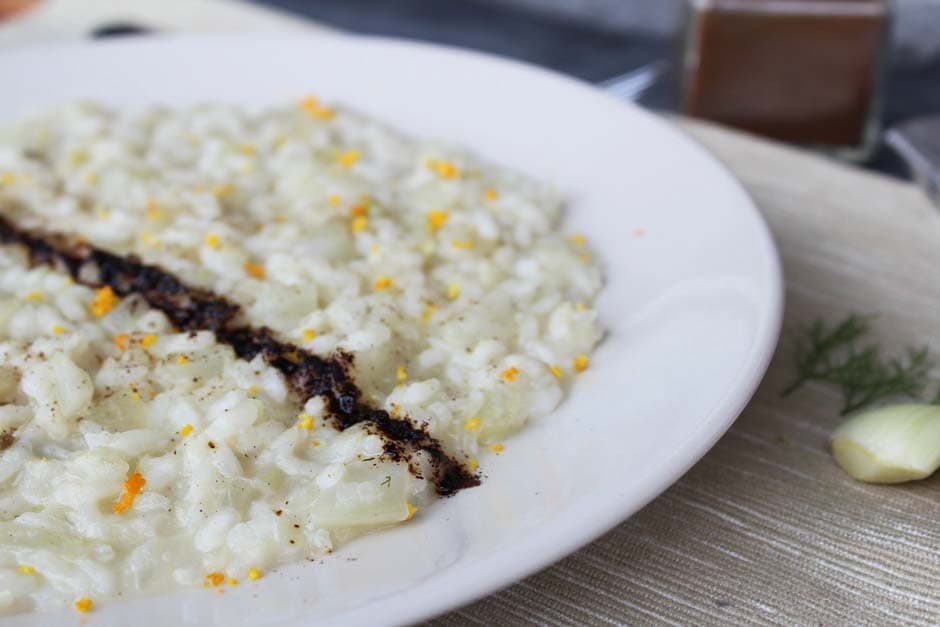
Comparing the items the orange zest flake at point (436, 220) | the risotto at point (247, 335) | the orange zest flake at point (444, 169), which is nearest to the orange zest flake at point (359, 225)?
the risotto at point (247, 335)

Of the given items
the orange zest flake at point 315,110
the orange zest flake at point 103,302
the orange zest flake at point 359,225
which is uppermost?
the orange zest flake at point 315,110

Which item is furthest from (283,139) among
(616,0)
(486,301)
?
(616,0)

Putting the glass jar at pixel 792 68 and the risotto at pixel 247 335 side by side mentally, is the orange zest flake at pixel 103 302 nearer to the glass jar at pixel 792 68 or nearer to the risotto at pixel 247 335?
the risotto at pixel 247 335

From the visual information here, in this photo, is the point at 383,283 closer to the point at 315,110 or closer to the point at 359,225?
the point at 359,225

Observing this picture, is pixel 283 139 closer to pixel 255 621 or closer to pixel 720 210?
pixel 720 210

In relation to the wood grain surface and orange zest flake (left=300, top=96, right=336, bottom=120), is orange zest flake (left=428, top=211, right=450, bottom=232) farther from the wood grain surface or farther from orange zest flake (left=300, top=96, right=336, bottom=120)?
the wood grain surface

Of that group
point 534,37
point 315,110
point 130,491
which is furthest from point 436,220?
point 534,37

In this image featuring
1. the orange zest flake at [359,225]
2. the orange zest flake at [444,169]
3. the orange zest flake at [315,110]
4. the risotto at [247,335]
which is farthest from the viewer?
the orange zest flake at [315,110]

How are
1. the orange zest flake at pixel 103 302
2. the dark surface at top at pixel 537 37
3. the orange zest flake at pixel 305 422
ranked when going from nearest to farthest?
the orange zest flake at pixel 305 422 < the orange zest flake at pixel 103 302 < the dark surface at top at pixel 537 37
